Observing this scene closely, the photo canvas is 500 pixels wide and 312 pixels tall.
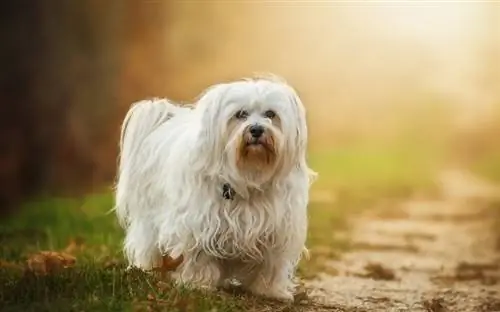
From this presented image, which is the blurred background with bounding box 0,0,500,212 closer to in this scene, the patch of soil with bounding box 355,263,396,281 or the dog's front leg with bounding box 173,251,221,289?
the patch of soil with bounding box 355,263,396,281

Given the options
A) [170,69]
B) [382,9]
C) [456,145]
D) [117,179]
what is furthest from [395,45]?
[117,179]

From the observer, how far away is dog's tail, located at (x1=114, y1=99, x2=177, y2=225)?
390cm

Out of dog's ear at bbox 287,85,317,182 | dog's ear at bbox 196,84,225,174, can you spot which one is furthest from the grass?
dog's ear at bbox 196,84,225,174

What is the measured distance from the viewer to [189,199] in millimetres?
3584

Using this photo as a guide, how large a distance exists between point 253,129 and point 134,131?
671 millimetres

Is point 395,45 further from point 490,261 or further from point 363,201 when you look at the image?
point 490,261

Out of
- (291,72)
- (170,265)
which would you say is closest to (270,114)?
(291,72)

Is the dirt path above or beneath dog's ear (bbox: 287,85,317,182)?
beneath

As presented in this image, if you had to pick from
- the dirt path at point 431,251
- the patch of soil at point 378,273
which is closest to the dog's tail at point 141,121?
the dirt path at point 431,251

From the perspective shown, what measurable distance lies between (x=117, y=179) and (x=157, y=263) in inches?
15.1

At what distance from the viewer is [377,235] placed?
4.09 meters

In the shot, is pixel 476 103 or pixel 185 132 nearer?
pixel 185 132

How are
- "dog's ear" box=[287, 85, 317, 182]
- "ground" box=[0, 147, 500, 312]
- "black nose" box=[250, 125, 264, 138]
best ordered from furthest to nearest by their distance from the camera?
"ground" box=[0, 147, 500, 312] → "dog's ear" box=[287, 85, 317, 182] → "black nose" box=[250, 125, 264, 138]

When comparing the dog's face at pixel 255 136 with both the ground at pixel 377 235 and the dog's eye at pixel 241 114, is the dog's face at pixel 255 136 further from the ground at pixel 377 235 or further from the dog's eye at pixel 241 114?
the ground at pixel 377 235
